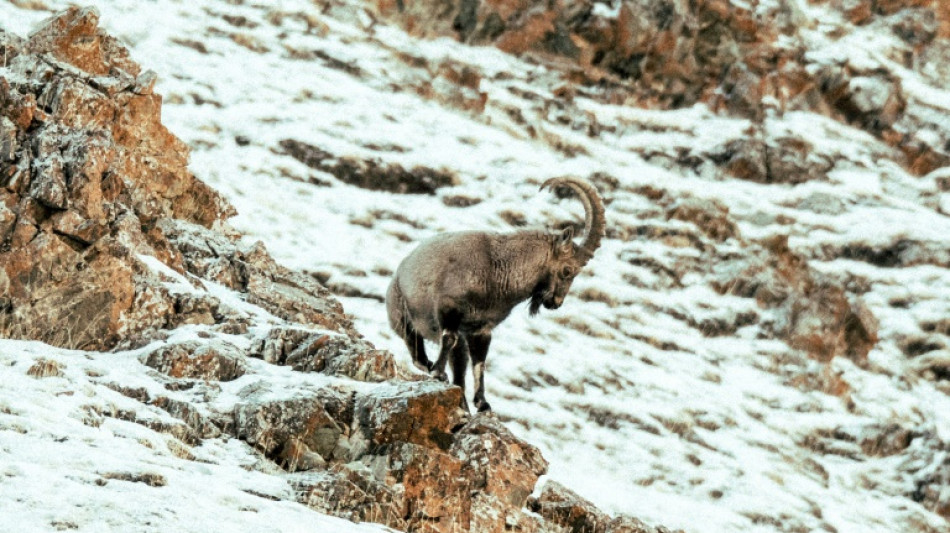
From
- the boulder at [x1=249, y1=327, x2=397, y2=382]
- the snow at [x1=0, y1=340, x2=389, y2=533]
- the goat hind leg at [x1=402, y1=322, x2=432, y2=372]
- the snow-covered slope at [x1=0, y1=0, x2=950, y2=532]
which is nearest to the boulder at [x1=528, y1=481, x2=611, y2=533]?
the boulder at [x1=249, y1=327, x2=397, y2=382]

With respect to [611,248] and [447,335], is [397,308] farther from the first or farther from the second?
[611,248]

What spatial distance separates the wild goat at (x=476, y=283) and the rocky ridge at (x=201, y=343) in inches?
37.2

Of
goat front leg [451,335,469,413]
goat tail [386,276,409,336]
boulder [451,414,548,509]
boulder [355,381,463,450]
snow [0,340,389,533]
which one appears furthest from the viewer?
goat tail [386,276,409,336]

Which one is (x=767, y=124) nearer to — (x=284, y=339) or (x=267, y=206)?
(x=267, y=206)

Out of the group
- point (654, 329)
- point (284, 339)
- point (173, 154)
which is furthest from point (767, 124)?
point (284, 339)

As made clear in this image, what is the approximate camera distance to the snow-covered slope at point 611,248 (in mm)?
15742

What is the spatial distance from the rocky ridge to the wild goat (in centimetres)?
95

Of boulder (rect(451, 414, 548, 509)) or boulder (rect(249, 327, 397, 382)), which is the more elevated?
boulder (rect(249, 327, 397, 382))

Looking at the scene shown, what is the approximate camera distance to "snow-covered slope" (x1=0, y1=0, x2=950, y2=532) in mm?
15742

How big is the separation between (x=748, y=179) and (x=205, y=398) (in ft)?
79.4

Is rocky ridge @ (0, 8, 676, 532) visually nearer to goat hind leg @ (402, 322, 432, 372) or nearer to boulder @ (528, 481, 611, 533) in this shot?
boulder @ (528, 481, 611, 533)

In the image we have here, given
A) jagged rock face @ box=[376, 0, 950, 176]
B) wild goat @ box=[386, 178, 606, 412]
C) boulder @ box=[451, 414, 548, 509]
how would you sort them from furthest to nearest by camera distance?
jagged rock face @ box=[376, 0, 950, 176]
wild goat @ box=[386, 178, 606, 412]
boulder @ box=[451, 414, 548, 509]

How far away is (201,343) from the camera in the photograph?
8.68 meters

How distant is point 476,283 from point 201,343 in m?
2.96
